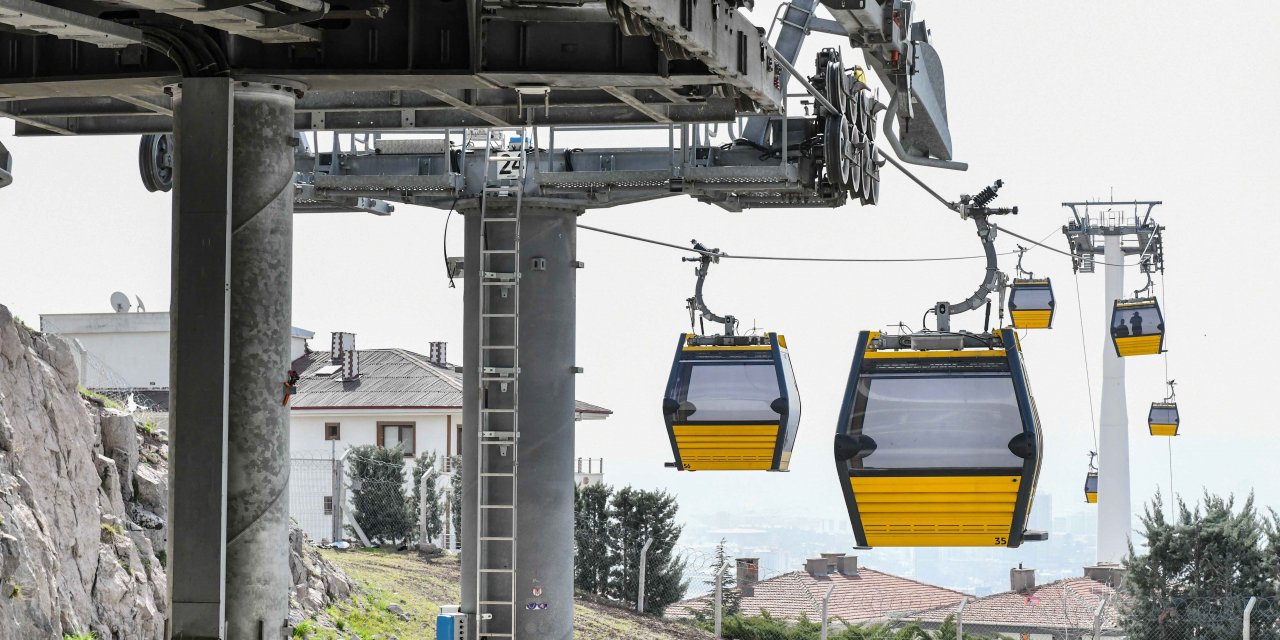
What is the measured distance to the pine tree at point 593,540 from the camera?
102 ft

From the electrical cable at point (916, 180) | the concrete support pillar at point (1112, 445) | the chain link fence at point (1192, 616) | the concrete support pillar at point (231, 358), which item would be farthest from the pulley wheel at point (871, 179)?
the concrete support pillar at point (1112, 445)

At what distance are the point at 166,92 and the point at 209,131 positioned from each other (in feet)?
2.64

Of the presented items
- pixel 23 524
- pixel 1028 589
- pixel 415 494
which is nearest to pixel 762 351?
pixel 23 524

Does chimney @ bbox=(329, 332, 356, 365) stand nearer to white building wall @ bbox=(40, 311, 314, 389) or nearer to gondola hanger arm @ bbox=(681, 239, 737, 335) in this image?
white building wall @ bbox=(40, 311, 314, 389)

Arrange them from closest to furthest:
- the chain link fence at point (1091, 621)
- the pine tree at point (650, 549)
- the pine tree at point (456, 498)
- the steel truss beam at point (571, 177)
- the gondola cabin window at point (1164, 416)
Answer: the steel truss beam at point (571, 177) → the chain link fence at point (1091, 621) → the pine tree at point (650, 549) → the pine tree at point (456, 498) → the gondola cabin window at point (1164, 416)

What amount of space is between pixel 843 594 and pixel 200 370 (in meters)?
33.9

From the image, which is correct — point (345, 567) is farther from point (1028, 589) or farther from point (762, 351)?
point (1028, 589)

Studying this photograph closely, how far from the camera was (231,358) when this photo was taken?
10047mm

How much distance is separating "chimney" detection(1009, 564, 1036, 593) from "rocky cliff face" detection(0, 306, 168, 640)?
32.4 meters

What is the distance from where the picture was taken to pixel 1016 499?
15.2 meters

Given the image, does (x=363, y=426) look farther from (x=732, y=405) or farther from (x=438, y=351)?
(x=732, y=405)

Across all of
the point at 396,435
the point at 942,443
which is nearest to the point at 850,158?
the point at 942,443

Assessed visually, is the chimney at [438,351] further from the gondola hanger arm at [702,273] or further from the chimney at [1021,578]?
the gondola hanger arm at [702,273]

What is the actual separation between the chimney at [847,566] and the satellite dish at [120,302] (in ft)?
66.9
